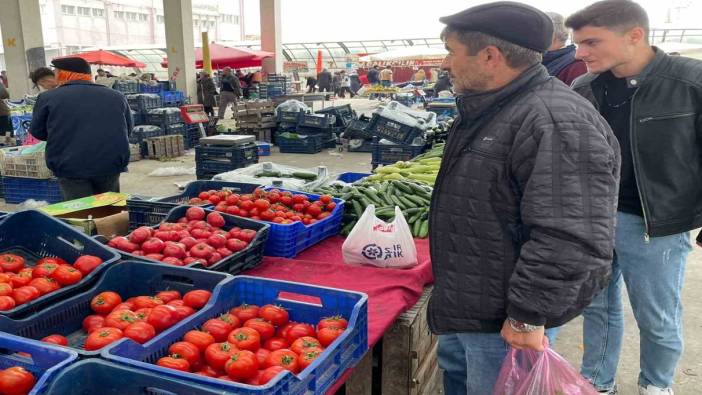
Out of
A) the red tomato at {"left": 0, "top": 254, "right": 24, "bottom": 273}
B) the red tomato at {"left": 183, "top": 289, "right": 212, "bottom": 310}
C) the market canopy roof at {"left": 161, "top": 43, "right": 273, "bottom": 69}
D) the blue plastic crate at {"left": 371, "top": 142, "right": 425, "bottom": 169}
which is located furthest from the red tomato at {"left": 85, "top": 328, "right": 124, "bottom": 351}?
the market canopy roof at {"left": 161, "top": 43, "right": 273, "bottom": 69}

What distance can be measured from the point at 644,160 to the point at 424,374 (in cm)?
158

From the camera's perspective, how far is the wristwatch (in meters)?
1.76

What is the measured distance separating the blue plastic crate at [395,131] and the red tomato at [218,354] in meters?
7.06

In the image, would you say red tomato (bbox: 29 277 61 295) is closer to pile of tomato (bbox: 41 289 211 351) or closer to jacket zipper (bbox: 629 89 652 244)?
pile of tomato (bbox: 41 289 211 351)

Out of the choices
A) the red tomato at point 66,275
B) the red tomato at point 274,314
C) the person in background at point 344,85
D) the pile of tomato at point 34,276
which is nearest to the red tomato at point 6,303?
the pile of tomato at point 34,276

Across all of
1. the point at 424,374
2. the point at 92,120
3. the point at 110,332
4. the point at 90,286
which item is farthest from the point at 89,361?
the point at 92,120

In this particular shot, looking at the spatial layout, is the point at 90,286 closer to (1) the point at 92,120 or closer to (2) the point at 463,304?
(2) the point at 463,304

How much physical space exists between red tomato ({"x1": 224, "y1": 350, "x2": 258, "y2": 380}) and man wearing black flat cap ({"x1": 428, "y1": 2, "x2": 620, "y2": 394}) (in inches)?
26.1

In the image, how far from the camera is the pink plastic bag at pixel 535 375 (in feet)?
6.48

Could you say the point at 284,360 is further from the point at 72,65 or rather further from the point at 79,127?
the point at 72,65

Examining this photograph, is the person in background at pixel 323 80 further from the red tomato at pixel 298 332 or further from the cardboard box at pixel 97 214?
the red tomato at pixel 298 332

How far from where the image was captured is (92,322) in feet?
→ 7.14

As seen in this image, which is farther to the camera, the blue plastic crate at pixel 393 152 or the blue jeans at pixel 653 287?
the blue plastic crate at pixel 393 152

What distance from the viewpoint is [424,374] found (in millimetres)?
3084
